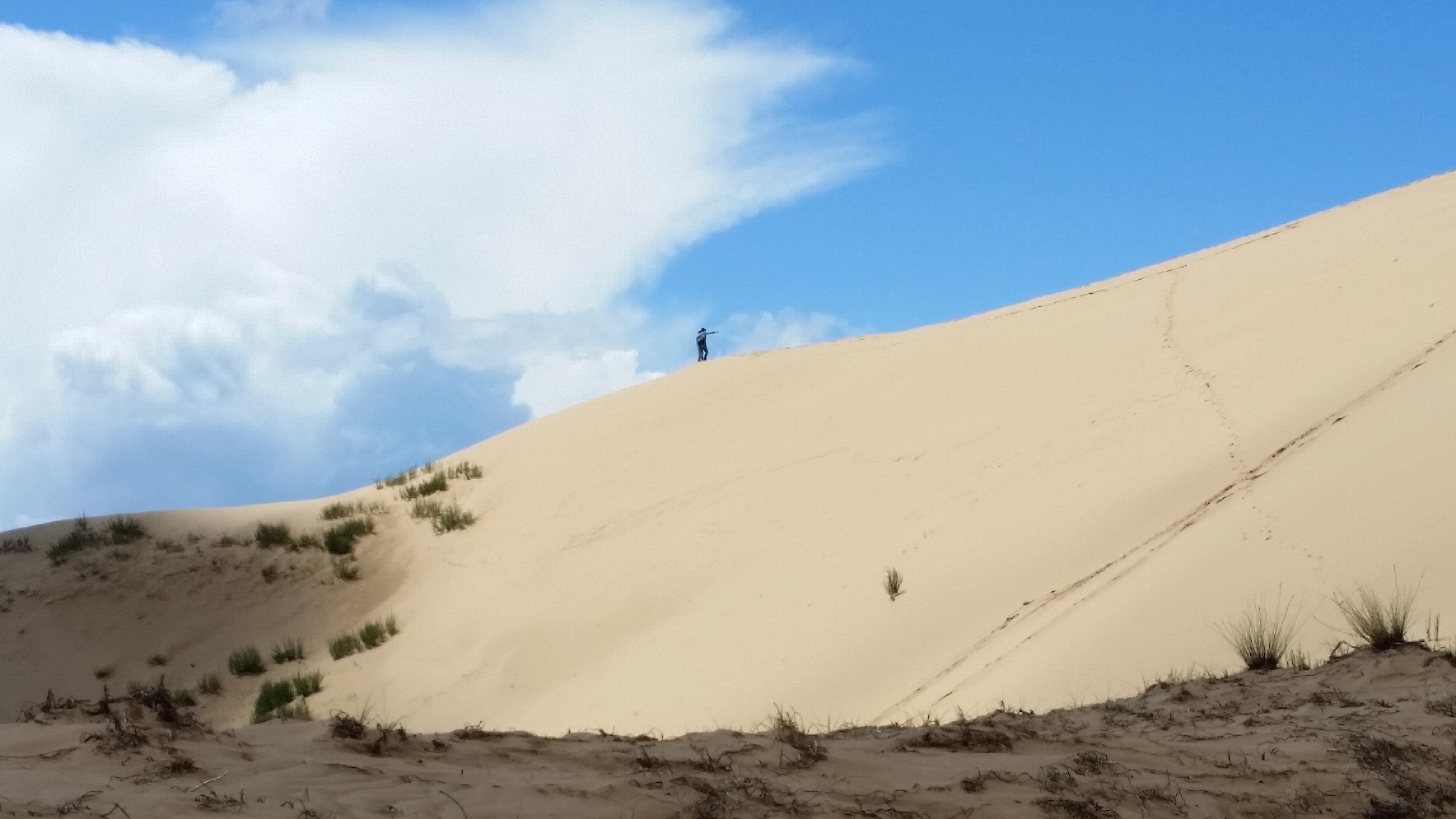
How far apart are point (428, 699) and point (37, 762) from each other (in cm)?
743

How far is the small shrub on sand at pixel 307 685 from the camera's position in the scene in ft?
39.3

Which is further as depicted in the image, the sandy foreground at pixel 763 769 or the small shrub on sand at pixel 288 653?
the small shrub on sand at pixel 288 653

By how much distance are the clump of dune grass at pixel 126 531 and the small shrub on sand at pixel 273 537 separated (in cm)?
138

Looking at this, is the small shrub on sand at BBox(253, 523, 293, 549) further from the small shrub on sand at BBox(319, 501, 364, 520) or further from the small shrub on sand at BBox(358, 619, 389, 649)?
the small shrub on sand at BBox(358, 619, 389, 649)

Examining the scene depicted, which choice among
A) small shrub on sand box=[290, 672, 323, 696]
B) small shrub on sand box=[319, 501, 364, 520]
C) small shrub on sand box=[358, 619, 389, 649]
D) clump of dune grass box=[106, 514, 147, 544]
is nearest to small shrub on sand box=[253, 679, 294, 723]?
small shrub on sand box=[290, 672, 323, 696]

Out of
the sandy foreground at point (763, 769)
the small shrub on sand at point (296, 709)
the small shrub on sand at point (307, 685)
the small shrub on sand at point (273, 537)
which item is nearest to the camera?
the sandy foreground at point (763, 769)

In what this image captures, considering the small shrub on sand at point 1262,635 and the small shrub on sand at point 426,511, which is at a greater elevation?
the small shrub on sand at point 426,511

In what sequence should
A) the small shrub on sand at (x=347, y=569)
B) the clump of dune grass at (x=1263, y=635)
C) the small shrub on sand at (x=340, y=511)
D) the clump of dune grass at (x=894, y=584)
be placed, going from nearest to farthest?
the clump of dune grass at (x=1263, y=635) → the clump of dune grass at (x=894, y=584) → the small shrub on sand at (x=347, y=569) → the small shrub on sand at (x=340, y=511)

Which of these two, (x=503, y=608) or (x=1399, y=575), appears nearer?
(x=1399, y=575)

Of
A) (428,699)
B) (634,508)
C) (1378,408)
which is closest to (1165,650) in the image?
(1378,408)

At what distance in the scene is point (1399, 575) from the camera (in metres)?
6.77

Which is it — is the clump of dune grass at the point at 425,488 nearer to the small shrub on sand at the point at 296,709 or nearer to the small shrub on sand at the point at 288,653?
the small shrub on sand at the point at 288,653

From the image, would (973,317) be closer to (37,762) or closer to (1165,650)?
(1165,650)

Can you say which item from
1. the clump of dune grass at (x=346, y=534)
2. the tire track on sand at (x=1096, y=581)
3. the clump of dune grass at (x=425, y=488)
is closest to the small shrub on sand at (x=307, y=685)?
the clump of dune grass at (x=346, y=534)
